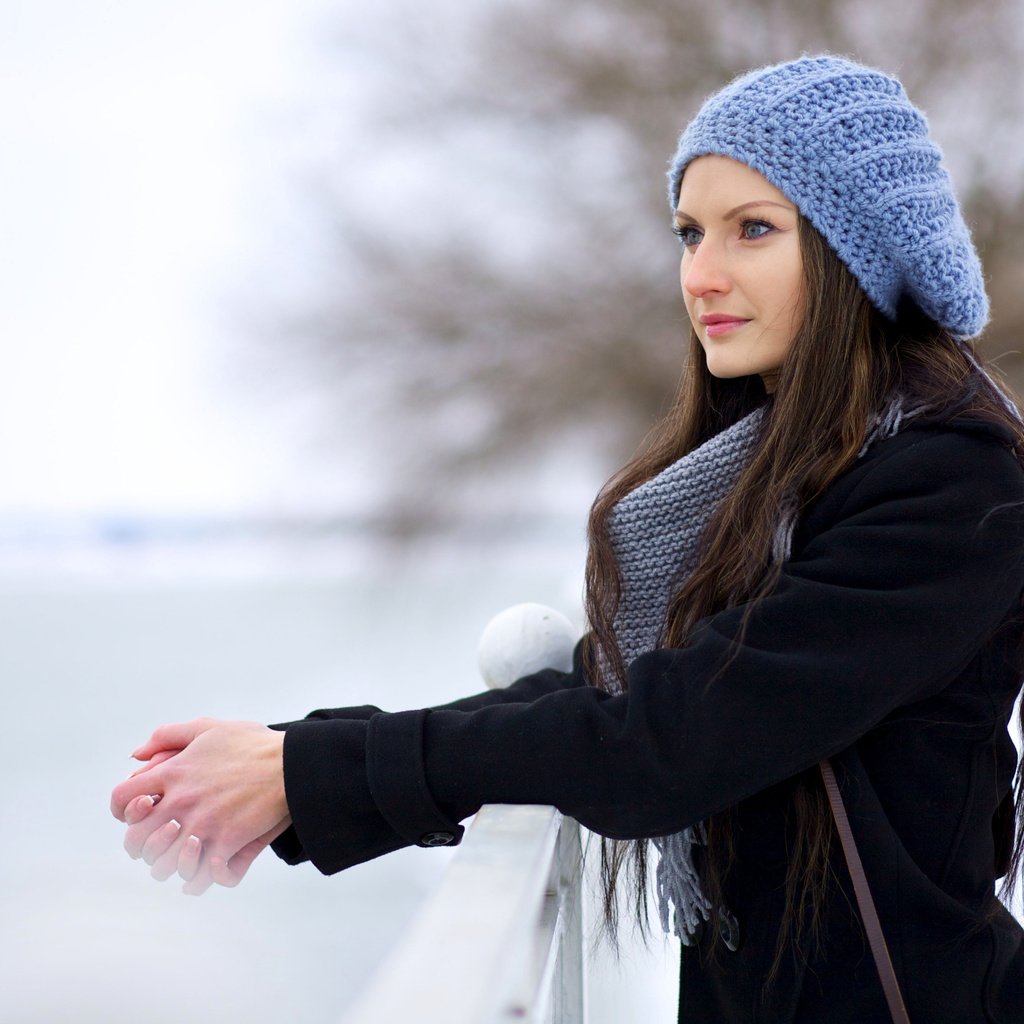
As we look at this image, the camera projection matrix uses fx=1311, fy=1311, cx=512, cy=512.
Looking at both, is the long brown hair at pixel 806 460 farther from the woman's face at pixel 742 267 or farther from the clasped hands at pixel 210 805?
the clasped hands at pixel 210 805

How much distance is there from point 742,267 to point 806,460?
0.14m

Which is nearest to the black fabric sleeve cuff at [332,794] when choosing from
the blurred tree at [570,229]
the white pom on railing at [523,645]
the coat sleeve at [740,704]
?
the coat sleeve at [740,704]

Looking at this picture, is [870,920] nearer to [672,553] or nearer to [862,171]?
[672,553]

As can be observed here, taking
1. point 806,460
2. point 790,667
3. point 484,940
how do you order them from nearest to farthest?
point 484,940, point 790,667, point 806,460

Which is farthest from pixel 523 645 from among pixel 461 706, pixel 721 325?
pixel 721 325

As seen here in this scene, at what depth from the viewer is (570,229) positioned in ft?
8.39

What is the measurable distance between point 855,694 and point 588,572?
249mm

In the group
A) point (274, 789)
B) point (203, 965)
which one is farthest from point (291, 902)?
point (274, 789)

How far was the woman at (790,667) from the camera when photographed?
704mm

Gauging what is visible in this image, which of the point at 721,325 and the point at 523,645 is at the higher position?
the point at 721,325

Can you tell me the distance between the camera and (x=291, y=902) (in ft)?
10.8

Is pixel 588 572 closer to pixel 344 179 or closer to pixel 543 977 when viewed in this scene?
pixel 543 977

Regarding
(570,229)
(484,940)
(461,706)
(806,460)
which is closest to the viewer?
(484,940)

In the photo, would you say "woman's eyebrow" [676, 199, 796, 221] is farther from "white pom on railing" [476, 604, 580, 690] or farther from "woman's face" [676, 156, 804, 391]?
"white pom on railing" [476, 604, 580, 690]
